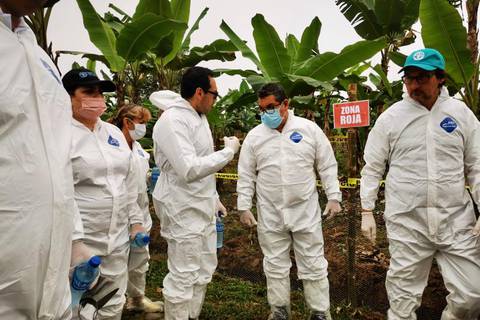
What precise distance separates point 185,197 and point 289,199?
0.97 metres

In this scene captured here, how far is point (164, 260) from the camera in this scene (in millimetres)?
5867

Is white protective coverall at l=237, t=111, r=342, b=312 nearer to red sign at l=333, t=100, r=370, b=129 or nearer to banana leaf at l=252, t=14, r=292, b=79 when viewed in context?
red sign at l=333, t=100, r=370, b=129

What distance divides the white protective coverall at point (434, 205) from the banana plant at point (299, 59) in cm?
173

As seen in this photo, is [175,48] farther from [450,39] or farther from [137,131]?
[450,39]

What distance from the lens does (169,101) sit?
3.64 m

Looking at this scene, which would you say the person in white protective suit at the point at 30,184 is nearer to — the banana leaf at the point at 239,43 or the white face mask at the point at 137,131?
the white face mask at the point at 137,131

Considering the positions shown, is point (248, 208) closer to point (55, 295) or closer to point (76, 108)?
point (76, 108)

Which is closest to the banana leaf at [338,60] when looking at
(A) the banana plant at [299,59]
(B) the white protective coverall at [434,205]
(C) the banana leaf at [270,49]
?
(A) the banana plant at [299,59]

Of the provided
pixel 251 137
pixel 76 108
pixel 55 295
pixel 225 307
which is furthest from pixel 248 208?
pixel 55 295

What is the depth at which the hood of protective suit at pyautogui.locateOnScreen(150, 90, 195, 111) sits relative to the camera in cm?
338

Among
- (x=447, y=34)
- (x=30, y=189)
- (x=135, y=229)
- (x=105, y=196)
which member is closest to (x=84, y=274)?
(x=30, y=189)

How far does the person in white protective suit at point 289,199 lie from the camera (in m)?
3.61

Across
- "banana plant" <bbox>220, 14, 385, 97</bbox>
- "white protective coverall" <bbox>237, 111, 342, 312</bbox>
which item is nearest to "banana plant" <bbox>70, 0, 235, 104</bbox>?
"banana plant" <bbox>220, 14, 385, 97</bbox>

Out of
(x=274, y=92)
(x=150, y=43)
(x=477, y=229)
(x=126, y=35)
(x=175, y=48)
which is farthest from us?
(x=175, y=48)
